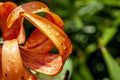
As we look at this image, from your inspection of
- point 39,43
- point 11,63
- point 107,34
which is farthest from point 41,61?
point 107,34

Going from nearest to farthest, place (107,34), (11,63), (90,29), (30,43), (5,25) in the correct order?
1. (11,63)
2. (5,25)
3. (30,43)
4. (107,34)
5. (90,29)

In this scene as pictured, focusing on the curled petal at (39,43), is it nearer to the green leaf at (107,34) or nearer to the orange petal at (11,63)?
the orange petal at (11,63)

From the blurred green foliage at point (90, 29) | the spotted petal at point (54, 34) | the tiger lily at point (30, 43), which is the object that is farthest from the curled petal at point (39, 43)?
the blurred green foliage at point (90, 29)

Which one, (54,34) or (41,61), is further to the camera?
(41,61)

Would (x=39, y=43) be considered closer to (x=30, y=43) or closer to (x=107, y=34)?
(x=30, y=43)

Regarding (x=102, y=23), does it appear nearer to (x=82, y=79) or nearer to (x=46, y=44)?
(x=82, y=79)

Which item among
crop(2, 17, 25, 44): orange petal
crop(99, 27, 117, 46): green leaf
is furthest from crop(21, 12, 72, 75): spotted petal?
crop(99, 27, 117, 46): green leaf

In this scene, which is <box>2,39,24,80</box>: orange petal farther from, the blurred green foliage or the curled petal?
the blurred green foliage
